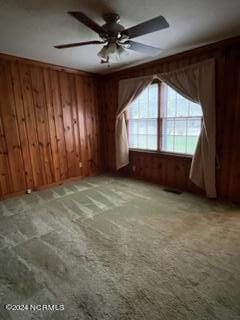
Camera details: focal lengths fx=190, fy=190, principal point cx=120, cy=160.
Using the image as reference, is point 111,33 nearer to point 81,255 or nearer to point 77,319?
point 81,255

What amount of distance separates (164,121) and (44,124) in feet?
7.61

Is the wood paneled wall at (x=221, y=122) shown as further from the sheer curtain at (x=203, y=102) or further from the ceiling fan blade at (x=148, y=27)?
the ceiling fan blade at (x=148, y=27)

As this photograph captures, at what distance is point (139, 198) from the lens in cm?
320

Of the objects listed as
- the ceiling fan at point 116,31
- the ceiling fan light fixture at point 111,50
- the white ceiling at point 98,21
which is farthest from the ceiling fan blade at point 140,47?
the white ceiling at point 98,21

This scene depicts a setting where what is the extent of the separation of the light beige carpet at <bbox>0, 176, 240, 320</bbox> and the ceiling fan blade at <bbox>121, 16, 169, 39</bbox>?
211 centimetres

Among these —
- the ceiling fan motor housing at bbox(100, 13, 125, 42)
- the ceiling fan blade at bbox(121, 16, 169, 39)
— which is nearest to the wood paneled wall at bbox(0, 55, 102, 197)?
the ceiling fan motor housing at bbox(100, 13, 125, 42)

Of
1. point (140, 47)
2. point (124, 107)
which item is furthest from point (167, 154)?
point (140, 47)

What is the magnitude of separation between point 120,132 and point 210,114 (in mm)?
1951

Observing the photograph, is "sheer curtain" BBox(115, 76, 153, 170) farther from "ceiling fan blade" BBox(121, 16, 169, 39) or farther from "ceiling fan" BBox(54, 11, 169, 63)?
"ceiling fan blade" BBox(121, 16, 169, 39)

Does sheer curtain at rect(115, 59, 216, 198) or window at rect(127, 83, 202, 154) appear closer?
sheer curtain at rect(115, 59, 216, 198)

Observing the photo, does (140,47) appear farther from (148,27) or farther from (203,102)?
(203,102)

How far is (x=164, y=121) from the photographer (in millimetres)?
3631

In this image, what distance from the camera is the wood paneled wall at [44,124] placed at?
3.26m

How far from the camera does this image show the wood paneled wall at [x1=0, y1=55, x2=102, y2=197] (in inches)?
128
